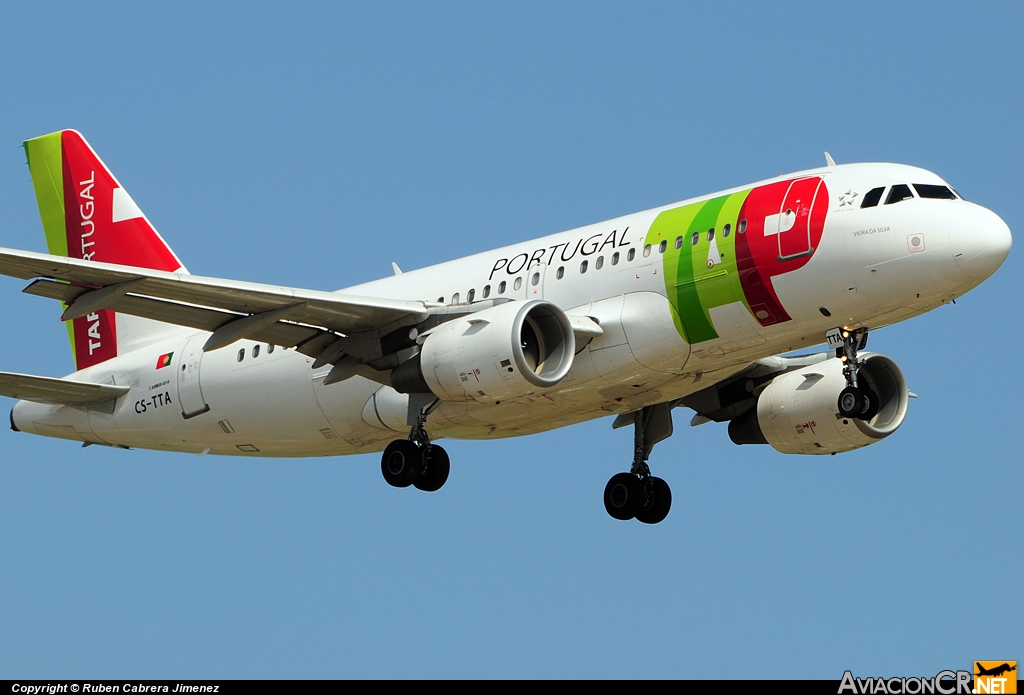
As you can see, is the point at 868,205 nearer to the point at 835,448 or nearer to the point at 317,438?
the point at 835,448

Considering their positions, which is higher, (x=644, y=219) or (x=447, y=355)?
(x=644, y=219)

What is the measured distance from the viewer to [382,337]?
3331 cm

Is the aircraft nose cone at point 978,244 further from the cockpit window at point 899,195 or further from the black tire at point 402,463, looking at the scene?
the black tire at point 402,463

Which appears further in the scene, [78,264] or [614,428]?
[614,428]

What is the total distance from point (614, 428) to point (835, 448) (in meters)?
4.94

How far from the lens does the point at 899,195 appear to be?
2988 cm

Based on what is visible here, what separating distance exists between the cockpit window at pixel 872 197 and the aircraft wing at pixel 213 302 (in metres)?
8.81

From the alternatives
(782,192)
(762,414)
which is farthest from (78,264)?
(762,414)

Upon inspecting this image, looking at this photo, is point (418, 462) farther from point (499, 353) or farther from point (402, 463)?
point (499, 353)

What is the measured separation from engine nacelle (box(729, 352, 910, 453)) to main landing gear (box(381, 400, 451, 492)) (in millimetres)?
7680

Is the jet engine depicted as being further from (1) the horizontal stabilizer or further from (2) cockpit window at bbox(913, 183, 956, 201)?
(1) the horizontal stabilizer

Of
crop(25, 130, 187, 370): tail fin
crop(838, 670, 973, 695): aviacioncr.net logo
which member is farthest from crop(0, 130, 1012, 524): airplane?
crop(838, 670, 973, 695): aviacioncr.net logo

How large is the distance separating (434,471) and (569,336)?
14.4 ft

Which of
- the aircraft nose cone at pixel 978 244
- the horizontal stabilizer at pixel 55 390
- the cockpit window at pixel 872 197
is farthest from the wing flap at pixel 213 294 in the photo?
the aircraft nose cone at pixel 978 244
